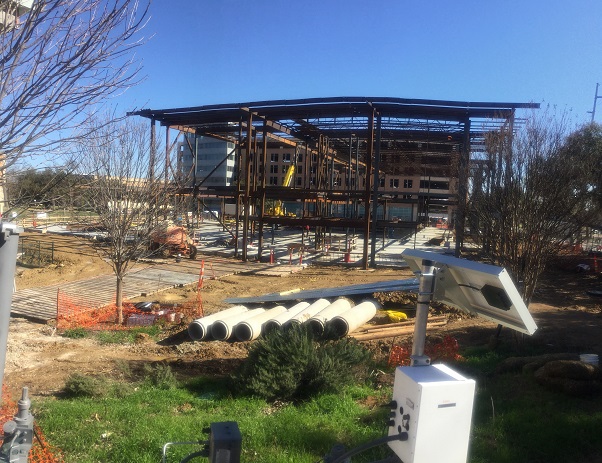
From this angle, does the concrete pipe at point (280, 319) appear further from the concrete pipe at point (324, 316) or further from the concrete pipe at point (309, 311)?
the concrete pipe at point (324, 316)

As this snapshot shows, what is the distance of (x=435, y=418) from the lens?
2564 millimetres

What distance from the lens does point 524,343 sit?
33.9 ft

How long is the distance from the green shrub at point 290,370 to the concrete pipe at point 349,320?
3099mm

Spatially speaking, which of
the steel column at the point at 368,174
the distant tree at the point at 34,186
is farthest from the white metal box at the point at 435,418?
the steel column at the point at 368,174

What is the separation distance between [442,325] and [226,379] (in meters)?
6.49

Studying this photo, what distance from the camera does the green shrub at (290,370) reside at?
748cm

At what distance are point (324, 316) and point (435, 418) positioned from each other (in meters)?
9.29

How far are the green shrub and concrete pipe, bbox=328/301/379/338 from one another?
10.2ft

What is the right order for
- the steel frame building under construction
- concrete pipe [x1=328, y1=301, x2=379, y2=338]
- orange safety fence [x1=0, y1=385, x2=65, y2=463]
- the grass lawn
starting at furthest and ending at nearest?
1. the steel frame building under construction
2. concrete pipe [x1=328, y1=301, x2=379, y2=338]
3. the grass lawn
4. orange safety fence [x1=0, y1=385, x2=65, y2=463]

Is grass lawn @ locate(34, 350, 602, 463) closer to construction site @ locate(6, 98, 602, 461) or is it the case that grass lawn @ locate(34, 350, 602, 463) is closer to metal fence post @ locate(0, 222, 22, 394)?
construction site @ locate(6, 98, 602, 461)

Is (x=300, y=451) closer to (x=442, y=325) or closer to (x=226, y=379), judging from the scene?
(x=226, y=379)

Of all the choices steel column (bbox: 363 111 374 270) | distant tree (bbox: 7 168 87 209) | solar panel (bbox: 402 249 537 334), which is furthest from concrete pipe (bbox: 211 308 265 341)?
steel column (bbox: 363 111 374 270)

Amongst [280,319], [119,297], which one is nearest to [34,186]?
Result: [280,319]

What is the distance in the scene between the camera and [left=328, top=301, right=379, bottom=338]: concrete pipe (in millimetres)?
11281
